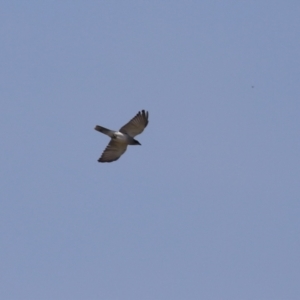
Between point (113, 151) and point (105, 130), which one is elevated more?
point (105, 130)

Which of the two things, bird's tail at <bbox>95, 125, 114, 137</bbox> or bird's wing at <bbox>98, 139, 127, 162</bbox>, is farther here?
bird's wing at <bbox>98, 139, 127, 162</bbox>

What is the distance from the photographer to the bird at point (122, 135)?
227 feet

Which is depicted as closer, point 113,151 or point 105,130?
point 105,130

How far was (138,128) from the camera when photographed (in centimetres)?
6962

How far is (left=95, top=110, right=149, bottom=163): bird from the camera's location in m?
69.3

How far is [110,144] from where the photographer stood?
7044 cm

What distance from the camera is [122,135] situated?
2756 inches

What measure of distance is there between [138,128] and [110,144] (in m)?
1.58

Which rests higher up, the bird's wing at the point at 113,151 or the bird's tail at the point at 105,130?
the bird's tail at the point at 105,130

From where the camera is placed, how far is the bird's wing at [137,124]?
69.2 meters

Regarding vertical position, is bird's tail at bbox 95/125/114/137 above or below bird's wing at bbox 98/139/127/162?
above

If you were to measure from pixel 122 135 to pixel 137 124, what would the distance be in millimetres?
960

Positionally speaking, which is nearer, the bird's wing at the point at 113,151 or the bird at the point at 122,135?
the bird at the point at 122,135

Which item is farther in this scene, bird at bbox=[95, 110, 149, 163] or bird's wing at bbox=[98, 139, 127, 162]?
bird's wing at bbox=[98, 139, 127, 162]
